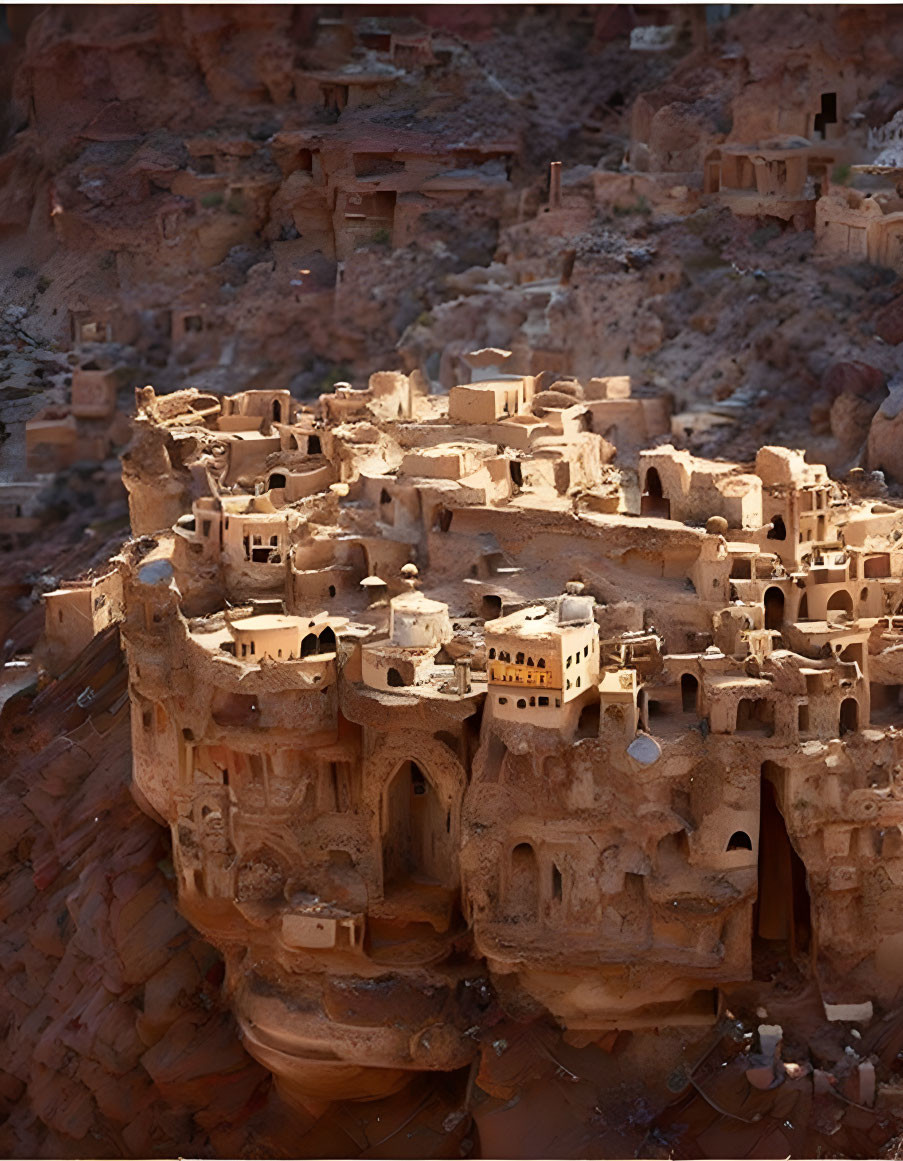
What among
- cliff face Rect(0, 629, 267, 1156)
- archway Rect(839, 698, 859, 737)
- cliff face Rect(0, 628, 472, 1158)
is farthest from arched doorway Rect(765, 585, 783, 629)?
cliff face Rect(0, 629, 267, 1156)

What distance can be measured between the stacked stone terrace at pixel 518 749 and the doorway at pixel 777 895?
2cm

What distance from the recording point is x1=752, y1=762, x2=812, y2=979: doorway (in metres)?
19.9

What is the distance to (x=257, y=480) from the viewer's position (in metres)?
25.0

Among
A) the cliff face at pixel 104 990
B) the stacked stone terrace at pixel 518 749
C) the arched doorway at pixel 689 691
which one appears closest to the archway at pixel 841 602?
the stacked stone terrace at pixel 518 749

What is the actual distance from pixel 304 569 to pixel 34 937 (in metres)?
4.41

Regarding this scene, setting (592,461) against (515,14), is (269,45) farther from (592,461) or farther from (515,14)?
(592,461)

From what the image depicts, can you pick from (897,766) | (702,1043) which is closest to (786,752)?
(897,766)

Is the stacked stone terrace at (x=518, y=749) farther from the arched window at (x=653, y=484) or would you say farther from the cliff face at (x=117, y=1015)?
the cliff face at (x=117, y=1015)

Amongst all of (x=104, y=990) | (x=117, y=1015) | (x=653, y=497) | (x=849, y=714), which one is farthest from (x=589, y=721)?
(x=104, y=990)

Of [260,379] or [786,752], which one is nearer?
[786,752]

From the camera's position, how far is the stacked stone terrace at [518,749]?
1911 centimetres

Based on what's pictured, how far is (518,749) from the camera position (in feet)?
62.5

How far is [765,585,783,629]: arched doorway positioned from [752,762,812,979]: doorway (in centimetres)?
149

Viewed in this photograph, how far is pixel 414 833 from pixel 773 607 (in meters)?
3.48
